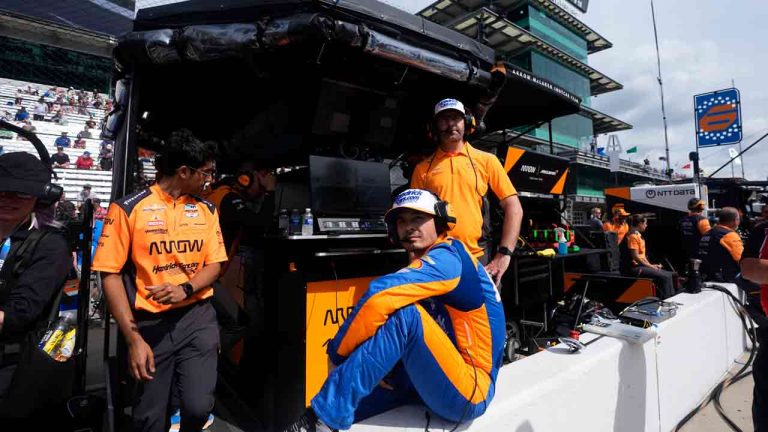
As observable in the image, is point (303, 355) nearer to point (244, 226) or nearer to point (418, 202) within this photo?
point (244, 226)

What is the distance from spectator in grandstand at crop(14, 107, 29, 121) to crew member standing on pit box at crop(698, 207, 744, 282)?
75.1 feet

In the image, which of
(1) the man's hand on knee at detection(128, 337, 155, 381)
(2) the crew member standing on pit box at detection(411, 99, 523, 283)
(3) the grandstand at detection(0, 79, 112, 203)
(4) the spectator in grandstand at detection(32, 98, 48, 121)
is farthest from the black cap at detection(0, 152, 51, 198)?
(4) the spectator in grandstand at detection(32, 98, 48, 121)

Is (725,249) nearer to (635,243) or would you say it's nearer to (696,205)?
(635,243)

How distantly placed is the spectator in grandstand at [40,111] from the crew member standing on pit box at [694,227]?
24.5 meters

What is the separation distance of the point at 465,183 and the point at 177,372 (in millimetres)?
2371

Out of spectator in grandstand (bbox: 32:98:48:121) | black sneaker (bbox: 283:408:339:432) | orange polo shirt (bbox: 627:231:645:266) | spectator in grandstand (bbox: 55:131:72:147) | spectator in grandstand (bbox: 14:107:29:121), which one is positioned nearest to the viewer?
black sneaker (bbox: 283:408:339:432)

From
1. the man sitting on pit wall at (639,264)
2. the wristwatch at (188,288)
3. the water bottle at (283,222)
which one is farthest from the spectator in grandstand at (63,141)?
the man sitting on pit wall at (639,264)

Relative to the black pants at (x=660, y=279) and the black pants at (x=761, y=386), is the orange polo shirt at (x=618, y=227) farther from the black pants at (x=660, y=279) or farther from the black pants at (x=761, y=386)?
the black pants at (x=761, y=386)

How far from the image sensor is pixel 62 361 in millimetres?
2152

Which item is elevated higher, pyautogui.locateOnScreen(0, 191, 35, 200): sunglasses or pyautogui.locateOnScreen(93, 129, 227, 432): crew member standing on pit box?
pyautogui.locateOnScreen(0, 191, 35, 200): sunglasses

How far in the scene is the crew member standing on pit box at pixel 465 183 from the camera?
2947 mm

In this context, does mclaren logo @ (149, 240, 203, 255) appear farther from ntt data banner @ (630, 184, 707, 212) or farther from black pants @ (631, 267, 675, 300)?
ntt data banner @ (630, 184, 707, 212)

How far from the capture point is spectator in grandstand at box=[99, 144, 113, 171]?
12722mm

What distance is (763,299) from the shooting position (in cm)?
240
